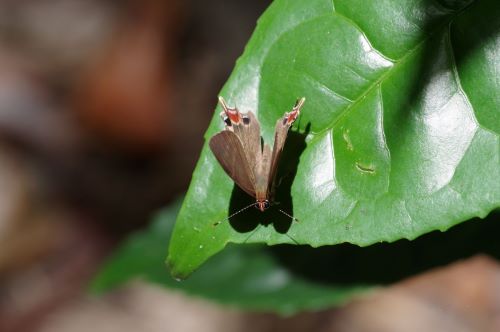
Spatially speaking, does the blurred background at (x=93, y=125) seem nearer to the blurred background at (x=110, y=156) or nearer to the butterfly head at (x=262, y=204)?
the blurred background at (x=110, y=156)

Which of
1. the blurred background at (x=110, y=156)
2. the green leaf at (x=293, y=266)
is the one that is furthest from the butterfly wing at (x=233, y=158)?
the blurred background at (x=110, y=156)

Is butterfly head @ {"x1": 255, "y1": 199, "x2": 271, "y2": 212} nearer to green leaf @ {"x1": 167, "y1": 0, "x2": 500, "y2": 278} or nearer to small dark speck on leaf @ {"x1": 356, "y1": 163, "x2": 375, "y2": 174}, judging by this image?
green leaf @ {"x1": 167, "y1": 0, "x2": 500, "y2": 278}

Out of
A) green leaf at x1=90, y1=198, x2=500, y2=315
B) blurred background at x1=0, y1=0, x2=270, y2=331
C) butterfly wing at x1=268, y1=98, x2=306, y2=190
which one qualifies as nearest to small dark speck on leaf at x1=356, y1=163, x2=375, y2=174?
butterfly wing at x1=268, y1=98, x2=306, y2=190

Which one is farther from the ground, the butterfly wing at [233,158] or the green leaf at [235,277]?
the butterfly wing at [233,158]

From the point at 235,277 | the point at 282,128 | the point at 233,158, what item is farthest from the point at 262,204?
the point at 235,277

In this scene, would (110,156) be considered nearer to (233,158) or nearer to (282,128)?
(233,158)

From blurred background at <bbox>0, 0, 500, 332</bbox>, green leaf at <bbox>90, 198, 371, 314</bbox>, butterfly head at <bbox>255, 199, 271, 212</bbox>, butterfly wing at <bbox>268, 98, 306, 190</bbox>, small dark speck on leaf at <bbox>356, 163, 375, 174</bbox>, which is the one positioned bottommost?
blurred background at <bbox>0, 0, 500, 332</bbox>

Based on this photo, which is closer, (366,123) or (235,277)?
(366,123)
